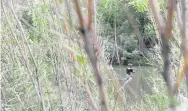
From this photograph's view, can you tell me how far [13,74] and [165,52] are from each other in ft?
9.69

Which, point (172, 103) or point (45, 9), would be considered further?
point (45, 9)

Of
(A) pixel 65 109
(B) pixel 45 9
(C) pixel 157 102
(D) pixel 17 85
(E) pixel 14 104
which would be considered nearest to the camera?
(B) pixel 45 9

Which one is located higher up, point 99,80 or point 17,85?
point 99,80

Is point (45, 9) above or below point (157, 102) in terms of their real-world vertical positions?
above

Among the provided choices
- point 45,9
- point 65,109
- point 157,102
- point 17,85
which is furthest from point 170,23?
point 157,102

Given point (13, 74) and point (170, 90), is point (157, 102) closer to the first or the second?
point (13, 74)

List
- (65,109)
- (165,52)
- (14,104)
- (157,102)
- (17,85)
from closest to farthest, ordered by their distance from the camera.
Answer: (165,52), (65,109), (14,104), (17,85), (157,102)

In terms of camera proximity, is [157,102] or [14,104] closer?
[14,104]

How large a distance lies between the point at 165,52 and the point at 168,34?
0.02 metres

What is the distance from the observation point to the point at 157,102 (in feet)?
11.5

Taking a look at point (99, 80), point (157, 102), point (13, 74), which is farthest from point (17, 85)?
point (99, 80)

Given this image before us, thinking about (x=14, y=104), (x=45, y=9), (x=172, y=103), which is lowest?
(x=14, y=104)

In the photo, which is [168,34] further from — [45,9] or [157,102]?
[157,102]

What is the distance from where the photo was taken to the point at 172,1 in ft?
1.07
